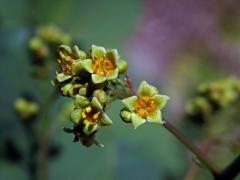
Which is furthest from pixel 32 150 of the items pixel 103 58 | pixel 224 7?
pixel 224 7

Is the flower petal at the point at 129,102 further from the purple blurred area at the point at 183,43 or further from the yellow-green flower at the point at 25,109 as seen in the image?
the purple blurred area at the point at 183,43

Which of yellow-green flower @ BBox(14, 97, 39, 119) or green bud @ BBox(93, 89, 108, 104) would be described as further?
yellow-green flower @ BBox(14, 97, 39, 119)

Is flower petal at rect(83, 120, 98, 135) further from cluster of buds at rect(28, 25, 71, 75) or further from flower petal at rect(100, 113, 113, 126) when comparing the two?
cluster of buds at rect(28, 25, 71, 75)

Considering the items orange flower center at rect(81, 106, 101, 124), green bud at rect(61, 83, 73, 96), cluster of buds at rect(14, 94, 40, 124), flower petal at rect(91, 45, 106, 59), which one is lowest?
cluster of buds at rect(14, 94, 40, 124)

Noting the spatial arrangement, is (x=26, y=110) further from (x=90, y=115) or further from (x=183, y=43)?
(x=183, y=43)

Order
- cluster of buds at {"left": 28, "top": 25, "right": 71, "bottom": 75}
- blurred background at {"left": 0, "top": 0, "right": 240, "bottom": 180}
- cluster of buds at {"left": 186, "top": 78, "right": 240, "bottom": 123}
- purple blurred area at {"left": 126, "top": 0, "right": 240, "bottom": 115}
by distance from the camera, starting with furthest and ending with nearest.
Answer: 1. purple blurred area at {"left": 126, "top": 0, "right": 240, "bottom": 115}
2. blurred background at {"left": 0, "top": 0, "right": 240, "bottom": 180}
3. cluster of buds at {"left": 28, "top": 25, "right": 71, "bottom": 75}
4. cluster of buds at {"left": 186, "top": 78, "right": 240, "bottom": 123}

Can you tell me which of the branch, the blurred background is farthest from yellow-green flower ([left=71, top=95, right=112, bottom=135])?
the blurred background

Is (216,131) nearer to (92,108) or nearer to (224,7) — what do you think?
(92,108)
